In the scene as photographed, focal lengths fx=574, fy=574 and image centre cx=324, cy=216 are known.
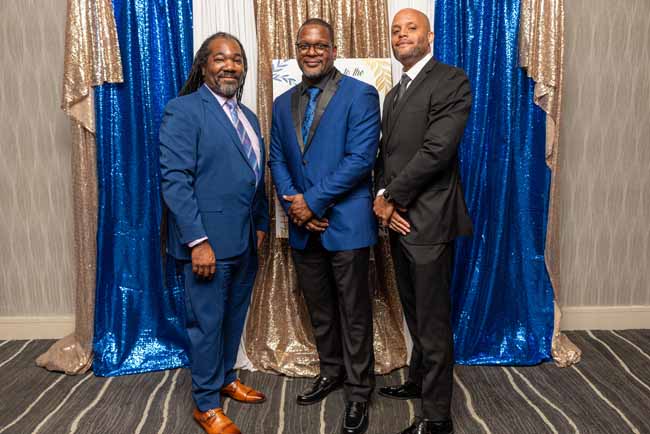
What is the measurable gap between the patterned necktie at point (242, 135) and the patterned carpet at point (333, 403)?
1.10 m

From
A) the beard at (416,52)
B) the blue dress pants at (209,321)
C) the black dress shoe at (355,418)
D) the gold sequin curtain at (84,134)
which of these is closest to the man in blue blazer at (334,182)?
the black dress shoe at (355,418)

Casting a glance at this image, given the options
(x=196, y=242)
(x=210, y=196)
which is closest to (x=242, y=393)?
(x=196, y=242)

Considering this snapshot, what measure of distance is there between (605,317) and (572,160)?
102 centimetres

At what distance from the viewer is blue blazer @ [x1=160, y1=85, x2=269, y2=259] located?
235cm

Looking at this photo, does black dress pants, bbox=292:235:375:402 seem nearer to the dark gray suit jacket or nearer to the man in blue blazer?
the man in blue blazer

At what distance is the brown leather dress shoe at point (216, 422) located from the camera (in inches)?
95.4

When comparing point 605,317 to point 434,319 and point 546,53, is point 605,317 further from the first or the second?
point 434,319

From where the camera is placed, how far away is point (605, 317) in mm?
3609

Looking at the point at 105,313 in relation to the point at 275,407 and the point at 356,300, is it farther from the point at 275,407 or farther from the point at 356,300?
the point at 356,300

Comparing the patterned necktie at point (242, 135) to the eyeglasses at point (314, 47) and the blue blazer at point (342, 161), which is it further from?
the eyeglasses at point (314, 47)

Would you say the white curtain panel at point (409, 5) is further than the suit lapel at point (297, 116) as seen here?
Yes

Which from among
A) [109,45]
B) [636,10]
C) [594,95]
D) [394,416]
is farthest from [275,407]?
[636,10]

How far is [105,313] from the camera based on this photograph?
317 centimetres

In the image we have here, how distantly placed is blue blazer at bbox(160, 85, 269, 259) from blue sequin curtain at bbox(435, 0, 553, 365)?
129 centimetres
